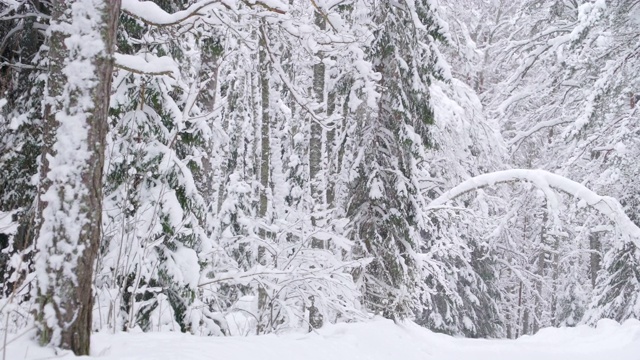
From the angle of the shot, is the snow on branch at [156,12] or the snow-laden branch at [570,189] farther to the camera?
the snow-laden branch at [570,189]

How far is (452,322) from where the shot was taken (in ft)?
48.4

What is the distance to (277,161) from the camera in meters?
13.8

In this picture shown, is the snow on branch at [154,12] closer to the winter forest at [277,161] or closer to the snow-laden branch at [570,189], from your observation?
the winter forest at [277,161]

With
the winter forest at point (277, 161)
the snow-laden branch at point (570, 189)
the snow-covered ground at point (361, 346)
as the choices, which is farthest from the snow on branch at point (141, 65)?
the snow-laden branch at point (570, 189)

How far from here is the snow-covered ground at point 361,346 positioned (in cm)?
275

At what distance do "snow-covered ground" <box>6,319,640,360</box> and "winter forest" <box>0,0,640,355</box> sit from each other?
0.24 m

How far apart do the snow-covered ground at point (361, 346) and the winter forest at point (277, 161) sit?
24 centimetres

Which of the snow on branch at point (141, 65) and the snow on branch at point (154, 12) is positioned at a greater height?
the snow on branch at point (154, 12)

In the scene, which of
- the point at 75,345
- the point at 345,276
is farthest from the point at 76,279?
the point at 345,276

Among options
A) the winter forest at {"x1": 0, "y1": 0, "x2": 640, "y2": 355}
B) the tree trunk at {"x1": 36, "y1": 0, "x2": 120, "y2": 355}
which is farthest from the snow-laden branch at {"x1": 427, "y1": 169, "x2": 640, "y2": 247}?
the tree trunk at {"x1": 36, "y1": 0, "x2": 120, "y2": 355}

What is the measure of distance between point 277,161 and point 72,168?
11.2 m

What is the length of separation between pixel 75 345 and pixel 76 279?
13.0 inches

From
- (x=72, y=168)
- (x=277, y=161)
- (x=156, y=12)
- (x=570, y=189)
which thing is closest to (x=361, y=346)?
(x=72, y=168)

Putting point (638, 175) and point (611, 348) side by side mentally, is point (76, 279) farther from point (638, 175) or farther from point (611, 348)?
point (638, 175)
